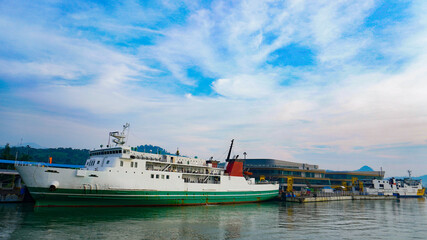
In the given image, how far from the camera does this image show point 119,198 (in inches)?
1206

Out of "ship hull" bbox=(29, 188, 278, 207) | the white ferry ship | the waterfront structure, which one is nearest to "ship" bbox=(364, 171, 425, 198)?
the white ferry ship

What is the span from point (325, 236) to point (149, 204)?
68.4 ft

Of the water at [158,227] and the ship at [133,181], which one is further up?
the ship at [133,181]

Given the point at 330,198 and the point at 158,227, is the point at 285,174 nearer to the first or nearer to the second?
the point at 330,198

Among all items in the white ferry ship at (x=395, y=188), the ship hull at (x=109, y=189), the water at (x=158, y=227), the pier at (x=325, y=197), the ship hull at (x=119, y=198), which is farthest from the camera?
the white ferry ship at (x=395, y=188)

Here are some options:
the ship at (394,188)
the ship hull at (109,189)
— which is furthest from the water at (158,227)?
the ship at (394,188)

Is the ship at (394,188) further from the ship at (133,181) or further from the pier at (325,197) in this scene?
the ship at (133,181)

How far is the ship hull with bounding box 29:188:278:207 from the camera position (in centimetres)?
2779

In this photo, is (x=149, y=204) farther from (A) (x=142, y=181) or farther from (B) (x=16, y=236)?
(B) (x=16, y=236)

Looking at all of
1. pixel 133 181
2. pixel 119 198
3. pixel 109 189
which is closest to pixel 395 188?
pixel 133 181

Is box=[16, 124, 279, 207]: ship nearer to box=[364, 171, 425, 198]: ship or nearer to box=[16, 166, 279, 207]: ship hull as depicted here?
box=[16, 166, 279, 207]: ship hull

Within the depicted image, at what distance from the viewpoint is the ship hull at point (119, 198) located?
27791mm

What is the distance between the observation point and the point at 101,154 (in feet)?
118

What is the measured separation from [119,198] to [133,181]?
8.06ft
